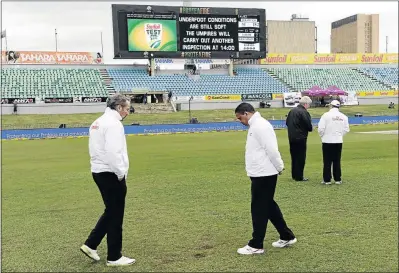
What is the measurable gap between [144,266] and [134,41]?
46099 mm

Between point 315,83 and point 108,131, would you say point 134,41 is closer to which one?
point 315,83

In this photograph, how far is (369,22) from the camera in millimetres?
117125

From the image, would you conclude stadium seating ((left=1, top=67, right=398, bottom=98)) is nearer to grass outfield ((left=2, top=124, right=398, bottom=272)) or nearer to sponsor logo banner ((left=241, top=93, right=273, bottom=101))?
sponsor logo banner ((left=241, top=93, right=273, bottom=101))

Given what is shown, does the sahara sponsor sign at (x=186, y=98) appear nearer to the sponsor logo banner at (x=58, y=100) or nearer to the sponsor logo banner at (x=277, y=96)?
the sponsor logo banner at (x=277, y=96)

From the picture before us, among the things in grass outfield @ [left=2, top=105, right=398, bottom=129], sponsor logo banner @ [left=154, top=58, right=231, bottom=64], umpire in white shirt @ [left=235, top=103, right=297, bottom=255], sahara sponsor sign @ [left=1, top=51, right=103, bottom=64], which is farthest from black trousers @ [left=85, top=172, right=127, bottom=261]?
sahara sponsor sign @ [left=1, top=51, right=103, bottom=64]

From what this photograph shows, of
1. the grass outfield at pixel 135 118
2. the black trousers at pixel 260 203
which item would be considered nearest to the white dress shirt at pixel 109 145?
the black trousers at pixel 260 203

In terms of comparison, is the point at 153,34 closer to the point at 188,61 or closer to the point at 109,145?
the point at 188,61

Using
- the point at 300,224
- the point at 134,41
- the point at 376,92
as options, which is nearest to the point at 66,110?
the point at 134,41

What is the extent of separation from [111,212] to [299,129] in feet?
21.0

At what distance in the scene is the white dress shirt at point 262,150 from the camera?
226 inches

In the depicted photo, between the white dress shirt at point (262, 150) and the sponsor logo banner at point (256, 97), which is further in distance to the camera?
the sponsor logo banner at point (256, 97)

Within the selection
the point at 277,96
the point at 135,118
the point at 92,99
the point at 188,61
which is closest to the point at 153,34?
the point at 188,61

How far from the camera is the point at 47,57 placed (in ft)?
187

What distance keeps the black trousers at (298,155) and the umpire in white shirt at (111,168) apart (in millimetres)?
6305
